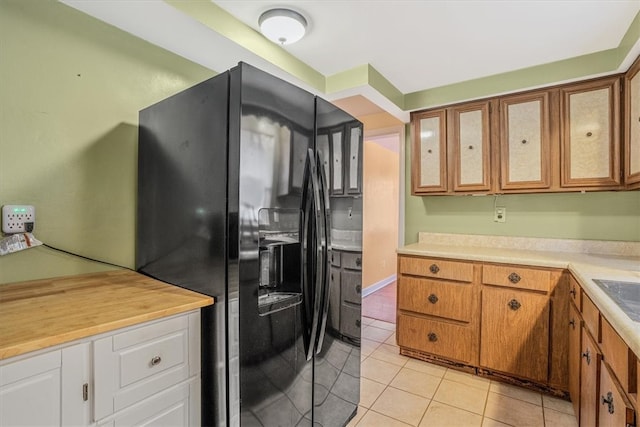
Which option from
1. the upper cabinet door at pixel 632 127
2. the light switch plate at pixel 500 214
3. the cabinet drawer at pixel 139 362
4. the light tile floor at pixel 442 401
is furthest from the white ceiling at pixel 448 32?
the light tile floor at pixel 442 401

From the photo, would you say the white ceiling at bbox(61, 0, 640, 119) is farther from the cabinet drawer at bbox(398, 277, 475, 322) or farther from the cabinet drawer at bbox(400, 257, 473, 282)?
the cabinet drawer at bbox(398, 277, 475, 322)

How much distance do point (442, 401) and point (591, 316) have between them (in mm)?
1073

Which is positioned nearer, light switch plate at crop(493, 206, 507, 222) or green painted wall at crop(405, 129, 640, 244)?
green painted wall at crop(405, 129, 640, 244)

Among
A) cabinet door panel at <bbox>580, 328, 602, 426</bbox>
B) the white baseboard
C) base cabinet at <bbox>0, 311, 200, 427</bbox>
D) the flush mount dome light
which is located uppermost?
the flush mount dome light

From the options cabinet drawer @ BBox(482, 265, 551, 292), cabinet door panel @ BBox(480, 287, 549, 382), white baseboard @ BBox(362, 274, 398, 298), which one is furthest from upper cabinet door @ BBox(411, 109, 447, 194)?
white baseboard @ BBox(362, 274, 398, 298)

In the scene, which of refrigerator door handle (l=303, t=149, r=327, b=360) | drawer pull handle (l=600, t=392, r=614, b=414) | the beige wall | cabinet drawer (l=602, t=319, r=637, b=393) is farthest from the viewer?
the beige wall

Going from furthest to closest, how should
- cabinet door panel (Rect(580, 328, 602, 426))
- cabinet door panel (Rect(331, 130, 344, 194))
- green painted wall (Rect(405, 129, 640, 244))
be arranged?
1. green painted wall (Rect(405, 129, 640, 244))
2. cabinet door panel (Rect(331, 130, 344, 194))
3. cabinet door panel (Rect(580, 328, 602, 426))

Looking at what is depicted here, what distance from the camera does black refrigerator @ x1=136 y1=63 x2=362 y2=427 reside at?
114 cm

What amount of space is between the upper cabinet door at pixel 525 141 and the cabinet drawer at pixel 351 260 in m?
1.51

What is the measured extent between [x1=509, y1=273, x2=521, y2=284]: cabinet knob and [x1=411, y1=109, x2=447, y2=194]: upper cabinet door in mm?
913

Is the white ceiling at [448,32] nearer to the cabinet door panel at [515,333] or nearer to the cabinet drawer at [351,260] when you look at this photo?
the cabinet drawer at [351,260]

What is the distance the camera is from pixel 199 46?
5.93 feet

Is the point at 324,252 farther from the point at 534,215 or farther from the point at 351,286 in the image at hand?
the point at 534,215

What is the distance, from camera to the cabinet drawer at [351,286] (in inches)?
67.7
